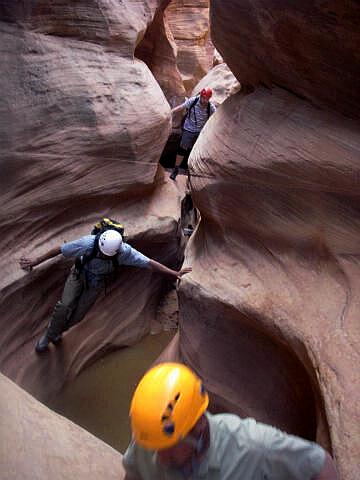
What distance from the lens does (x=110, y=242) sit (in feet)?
15.1

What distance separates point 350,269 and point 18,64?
428cm

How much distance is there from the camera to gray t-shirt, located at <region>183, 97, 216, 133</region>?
7.27 meters

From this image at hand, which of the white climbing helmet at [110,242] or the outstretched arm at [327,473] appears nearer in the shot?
the outstretched arm at [327,473]

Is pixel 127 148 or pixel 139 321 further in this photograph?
pixel 139 321

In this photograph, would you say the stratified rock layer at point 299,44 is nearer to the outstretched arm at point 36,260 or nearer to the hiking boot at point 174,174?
the outstretched arm at point 36,260

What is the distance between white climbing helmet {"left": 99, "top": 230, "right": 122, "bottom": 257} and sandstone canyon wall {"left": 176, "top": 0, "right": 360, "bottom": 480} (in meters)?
0.83

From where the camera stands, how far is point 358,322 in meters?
3.04

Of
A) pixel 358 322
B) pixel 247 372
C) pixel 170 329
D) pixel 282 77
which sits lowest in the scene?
pixel 170 329

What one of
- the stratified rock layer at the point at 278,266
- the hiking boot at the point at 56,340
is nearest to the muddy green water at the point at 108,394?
the hiking boot at the point at 56,340

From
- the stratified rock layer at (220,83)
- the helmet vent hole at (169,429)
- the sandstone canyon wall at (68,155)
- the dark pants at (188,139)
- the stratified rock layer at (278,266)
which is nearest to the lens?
the helmet vent hole at (169,429)

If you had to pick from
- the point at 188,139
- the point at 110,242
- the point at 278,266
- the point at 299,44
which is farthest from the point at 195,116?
the point at 278,266

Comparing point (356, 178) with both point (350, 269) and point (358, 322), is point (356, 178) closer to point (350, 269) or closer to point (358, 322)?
point (350, 269)

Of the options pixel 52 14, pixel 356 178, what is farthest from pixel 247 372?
pixel 52 14

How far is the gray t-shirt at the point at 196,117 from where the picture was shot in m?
7.27
